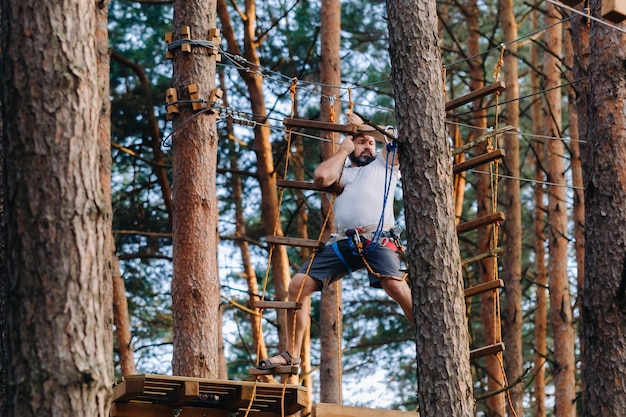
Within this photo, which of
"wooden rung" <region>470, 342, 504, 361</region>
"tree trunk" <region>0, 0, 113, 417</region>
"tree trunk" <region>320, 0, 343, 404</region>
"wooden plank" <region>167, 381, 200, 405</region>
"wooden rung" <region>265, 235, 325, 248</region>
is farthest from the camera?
"tree trunk" <region>320, 0, 343, 404</region>

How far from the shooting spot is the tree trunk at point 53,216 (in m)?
4.36

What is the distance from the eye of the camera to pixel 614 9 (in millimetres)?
6152

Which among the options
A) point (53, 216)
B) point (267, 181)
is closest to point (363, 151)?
point (53, 216)

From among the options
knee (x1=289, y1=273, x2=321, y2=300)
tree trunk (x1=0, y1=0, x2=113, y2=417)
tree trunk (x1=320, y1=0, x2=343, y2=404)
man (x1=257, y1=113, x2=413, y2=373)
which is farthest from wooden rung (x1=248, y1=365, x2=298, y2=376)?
tree trunk (x1=320, y1=0, x2=343, y2=404)

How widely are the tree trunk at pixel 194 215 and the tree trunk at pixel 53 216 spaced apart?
3.28 meters

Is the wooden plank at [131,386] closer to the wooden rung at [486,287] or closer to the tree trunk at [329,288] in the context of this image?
the wooden rung at [486,287]

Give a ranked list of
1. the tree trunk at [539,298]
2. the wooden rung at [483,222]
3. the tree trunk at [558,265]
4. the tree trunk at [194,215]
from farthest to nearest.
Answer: the tree trunk at [539,298], the tree trunk at [558,265], the tree trunk at [194,215], the wooden rung at [483,222]

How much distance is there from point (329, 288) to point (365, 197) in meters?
3.69

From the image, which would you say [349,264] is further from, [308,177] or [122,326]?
[308,177]

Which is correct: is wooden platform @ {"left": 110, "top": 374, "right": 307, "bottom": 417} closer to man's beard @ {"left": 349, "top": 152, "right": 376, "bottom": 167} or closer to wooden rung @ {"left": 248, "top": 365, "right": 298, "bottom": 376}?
wooden rung @ {"left": 248, "top": 365, "right": 298, "bottom": 376}

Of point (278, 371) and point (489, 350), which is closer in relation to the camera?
point (278, 371)

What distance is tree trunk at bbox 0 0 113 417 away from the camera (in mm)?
4359

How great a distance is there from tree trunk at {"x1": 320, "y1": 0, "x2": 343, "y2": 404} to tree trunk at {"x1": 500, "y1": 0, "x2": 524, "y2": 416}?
7.97 feet

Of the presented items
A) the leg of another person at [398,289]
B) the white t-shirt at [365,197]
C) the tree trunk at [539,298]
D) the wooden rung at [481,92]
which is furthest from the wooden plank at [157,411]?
the tree trunk at [539,298]
